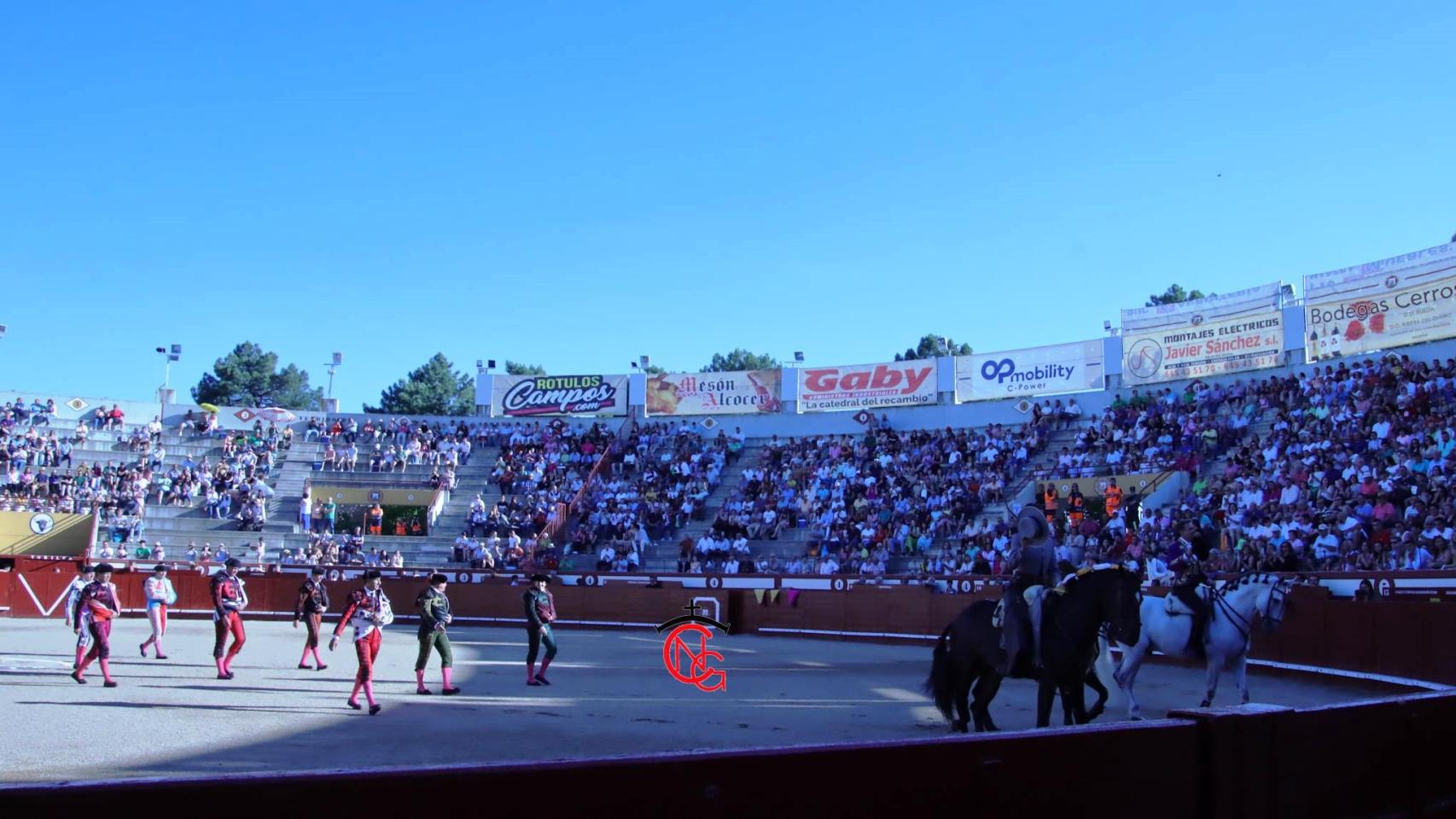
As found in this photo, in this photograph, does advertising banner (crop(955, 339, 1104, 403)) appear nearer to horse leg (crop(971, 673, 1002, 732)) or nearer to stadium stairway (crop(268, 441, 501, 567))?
stadium stairway (crop(268, 441, 501, 567))

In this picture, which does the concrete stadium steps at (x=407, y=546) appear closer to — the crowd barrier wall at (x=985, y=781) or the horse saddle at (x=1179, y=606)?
the horse saddle at (x=1179, y=606)

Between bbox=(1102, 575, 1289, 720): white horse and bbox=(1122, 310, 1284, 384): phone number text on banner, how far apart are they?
20963mm

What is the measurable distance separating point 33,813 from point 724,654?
21.7 meters

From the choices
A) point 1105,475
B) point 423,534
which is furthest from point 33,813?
point 423,534

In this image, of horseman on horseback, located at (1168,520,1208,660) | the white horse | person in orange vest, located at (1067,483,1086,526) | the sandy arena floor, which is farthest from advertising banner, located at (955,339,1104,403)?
horseman on horseback, located at (1168,520,1208,660)

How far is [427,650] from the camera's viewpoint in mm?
15633

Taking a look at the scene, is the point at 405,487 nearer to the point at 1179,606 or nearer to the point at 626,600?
the point at 626,600

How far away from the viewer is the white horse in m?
14.5

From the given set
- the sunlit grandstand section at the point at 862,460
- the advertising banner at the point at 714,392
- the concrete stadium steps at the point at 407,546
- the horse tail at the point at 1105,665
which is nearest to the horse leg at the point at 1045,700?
the horse tail at the point at 1105,665

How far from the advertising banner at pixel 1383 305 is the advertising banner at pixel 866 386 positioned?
13250 mm

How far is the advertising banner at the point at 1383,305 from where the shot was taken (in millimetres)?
29500

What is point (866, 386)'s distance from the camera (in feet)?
141

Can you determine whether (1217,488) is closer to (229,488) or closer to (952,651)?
(952,651)

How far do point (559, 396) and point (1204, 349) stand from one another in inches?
984
